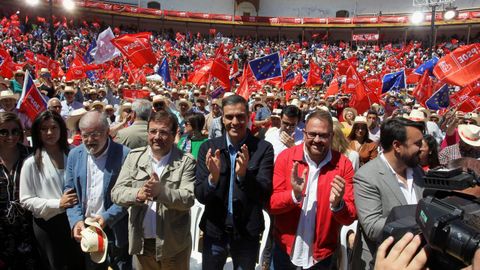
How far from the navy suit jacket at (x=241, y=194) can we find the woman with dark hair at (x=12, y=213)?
154 centimetres

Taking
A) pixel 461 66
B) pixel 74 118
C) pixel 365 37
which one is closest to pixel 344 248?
pixel 74 118

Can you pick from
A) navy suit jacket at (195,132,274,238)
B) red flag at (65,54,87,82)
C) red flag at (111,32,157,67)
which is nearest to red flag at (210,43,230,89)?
red flag at (111,32,157,67)

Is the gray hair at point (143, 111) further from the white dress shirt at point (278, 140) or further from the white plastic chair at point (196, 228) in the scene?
the white dress shirt at point (278, 140)

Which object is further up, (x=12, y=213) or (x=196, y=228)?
(x=12, y=213)

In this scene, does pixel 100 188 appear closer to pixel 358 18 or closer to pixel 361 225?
pixel 361 225

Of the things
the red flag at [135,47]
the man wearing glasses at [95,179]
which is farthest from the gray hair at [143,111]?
the red flag at [135,47]

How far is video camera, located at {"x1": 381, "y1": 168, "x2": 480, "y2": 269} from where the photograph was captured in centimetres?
101

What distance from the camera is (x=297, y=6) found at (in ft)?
164

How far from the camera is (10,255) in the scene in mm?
3129

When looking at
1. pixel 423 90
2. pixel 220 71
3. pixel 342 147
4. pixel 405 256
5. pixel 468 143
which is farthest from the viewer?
pixel 423 90

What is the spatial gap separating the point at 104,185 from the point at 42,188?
1.71 ft

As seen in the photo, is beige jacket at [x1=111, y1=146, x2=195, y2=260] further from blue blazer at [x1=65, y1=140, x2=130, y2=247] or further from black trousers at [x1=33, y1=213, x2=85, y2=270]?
black trousers at [x1=33, y1=213, x2=85, y2=270]

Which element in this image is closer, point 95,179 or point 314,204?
point 314,204

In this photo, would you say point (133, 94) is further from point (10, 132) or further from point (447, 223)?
point (447, 223)
